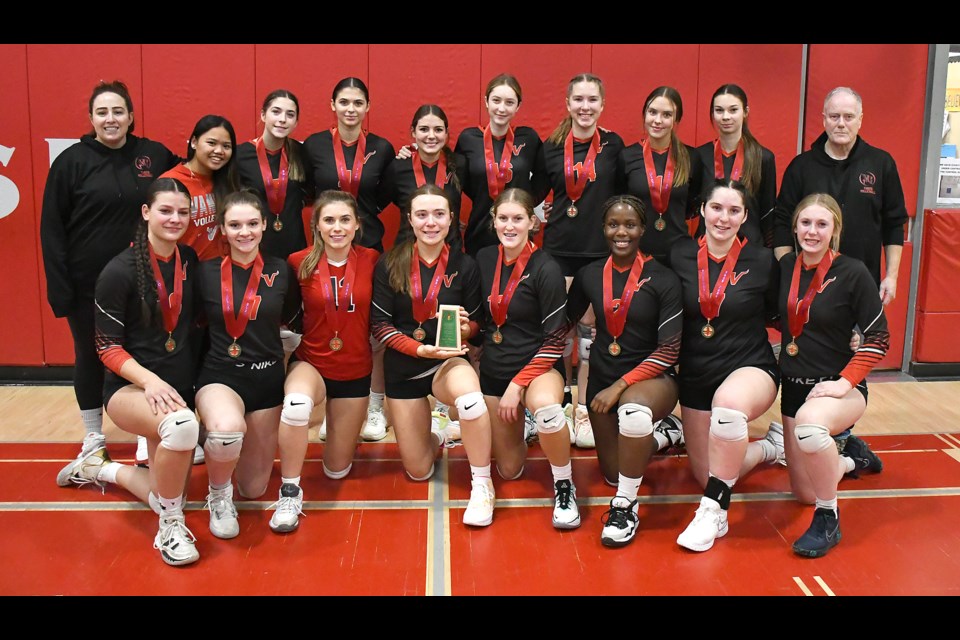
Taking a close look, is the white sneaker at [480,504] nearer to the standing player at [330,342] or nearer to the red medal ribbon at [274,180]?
the standing player at [330,342]

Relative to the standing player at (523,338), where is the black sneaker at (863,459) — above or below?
below

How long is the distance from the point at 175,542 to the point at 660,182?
299 cm

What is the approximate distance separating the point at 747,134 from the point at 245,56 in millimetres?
3343

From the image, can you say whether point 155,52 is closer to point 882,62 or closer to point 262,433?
point 262,433

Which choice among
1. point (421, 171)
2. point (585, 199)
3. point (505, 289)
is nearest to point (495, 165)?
point (421, 171)

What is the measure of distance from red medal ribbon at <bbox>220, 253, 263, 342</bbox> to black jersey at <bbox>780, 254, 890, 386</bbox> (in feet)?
8.05

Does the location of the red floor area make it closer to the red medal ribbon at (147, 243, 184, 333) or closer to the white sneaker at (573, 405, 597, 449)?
the white sneaker at (573, 405, 597, 449)

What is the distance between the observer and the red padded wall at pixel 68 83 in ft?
18.8

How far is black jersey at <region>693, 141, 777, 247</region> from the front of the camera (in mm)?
4637

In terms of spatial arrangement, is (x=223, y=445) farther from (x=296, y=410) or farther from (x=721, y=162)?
(x=721, y=162)

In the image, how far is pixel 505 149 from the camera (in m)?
4.82

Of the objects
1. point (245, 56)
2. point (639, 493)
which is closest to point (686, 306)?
point (639, 493)

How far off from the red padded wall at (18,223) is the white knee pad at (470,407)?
3.70 m

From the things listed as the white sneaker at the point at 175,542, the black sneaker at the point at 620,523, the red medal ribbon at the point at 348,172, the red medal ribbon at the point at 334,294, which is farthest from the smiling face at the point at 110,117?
the black sneaker at the point at 620,523
